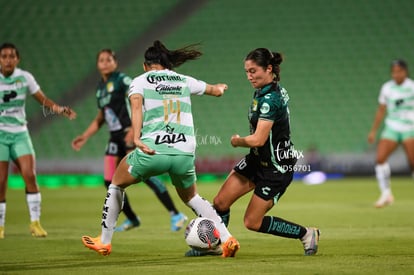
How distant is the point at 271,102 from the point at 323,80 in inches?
665

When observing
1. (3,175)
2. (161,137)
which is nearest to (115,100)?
(3,175)

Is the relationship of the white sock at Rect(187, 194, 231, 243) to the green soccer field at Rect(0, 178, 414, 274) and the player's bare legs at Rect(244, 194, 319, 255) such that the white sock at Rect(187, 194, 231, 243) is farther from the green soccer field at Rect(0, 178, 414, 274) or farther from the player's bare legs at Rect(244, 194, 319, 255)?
the green soccer field at Rect(0, 178, 414, 274)

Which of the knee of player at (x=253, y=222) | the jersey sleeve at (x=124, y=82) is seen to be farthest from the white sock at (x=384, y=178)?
the knee of player at (x=253, y=222)

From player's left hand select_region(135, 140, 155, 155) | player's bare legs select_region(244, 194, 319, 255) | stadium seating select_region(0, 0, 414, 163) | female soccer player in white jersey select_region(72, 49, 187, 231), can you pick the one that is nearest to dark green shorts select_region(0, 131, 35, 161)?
female soccer player in white jersey select_region(72, 49, 187, 231)

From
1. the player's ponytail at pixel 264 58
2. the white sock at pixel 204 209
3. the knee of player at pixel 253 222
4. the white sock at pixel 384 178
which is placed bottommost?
the white sock at pixel 384 178

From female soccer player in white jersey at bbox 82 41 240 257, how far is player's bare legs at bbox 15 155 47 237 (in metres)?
2.31

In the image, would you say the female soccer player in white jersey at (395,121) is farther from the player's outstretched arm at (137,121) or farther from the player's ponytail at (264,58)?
the player's outstretched arm at (137,121)

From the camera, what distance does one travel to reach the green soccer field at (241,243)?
6.40 meters

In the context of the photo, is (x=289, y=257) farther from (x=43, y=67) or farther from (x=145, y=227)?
(x=43, y=67)

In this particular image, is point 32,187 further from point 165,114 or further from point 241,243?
point 165,114

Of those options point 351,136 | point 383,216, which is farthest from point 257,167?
point 351,136

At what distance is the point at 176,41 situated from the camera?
24.4m

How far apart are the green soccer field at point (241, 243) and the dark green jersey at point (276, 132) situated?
0.87 metres

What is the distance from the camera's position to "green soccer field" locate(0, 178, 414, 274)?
640cm
